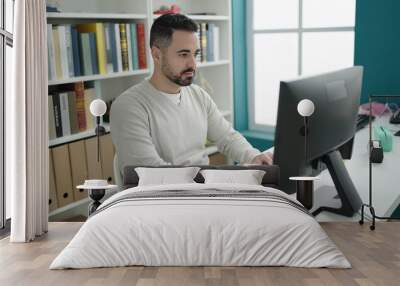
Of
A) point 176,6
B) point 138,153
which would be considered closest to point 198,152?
point 138,153

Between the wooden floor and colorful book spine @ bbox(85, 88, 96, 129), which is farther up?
colorful book spine @ bbox(85, 88, 96, 129)

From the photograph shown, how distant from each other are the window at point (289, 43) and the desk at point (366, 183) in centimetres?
81

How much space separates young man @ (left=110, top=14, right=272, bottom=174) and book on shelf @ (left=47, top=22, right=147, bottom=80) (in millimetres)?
139

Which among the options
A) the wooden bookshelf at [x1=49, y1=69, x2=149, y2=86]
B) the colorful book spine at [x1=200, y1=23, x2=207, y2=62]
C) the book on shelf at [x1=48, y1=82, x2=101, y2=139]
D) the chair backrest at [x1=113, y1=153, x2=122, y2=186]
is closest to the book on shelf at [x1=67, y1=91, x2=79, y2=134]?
the book on shelf at [x1=48, y1=82, x2=101, y2=139]

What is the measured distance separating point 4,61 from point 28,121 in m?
0.45

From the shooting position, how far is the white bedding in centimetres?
321

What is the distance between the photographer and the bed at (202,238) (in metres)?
3.21

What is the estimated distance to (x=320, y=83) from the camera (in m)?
3.25

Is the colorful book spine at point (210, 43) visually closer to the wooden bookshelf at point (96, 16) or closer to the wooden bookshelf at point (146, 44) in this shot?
the wooden bookshelf at point (146, 44)

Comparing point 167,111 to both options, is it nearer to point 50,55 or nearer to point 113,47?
point 113,47

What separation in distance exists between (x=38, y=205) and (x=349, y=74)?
2037mm

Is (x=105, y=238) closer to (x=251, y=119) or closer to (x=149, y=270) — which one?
(x=149, y=270)

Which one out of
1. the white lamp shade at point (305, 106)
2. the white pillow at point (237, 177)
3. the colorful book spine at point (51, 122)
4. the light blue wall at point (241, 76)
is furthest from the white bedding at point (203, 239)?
the light blue wall at point (241, 76)

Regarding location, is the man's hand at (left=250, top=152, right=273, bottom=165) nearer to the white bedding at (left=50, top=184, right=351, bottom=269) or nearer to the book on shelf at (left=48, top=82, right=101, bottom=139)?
the white bedding at (left=50, top=184, right=351, bottom=269)
